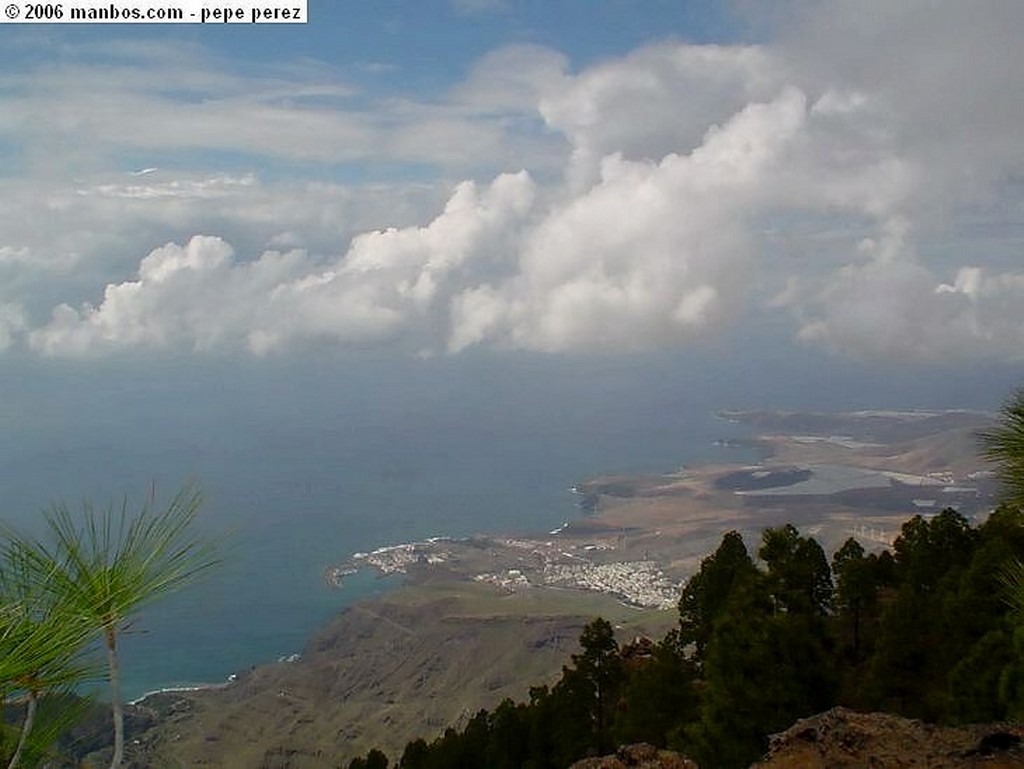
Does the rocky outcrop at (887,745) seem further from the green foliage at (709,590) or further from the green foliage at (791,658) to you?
the green foliage at (709,590)

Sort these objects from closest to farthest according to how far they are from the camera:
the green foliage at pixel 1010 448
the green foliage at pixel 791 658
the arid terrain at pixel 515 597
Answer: the green foliage at pixel 1010 448
the green foliage at pixel 791 658
the arid terrain at pixel 515 597

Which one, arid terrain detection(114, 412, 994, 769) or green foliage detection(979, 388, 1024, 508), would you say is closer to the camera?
green foliage detection(979, 388, 1024, 508)

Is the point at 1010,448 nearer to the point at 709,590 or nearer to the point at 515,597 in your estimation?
the point at 709,590

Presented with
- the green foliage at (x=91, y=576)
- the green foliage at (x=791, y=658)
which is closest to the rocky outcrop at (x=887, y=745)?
the green foliage at (x=791, y=658)

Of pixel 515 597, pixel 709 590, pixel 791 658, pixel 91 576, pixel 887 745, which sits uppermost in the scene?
pixel 91 576

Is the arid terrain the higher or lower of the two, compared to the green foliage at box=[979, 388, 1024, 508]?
lower

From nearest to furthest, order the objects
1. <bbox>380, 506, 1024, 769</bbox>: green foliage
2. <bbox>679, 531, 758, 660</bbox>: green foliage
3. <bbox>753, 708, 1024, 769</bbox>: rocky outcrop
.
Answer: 1. <bbox>753, 708, 1024, 769</bbox>: rocky outcrop
2. <bbox>380, 506, 1024, 769</bbox>: green foliage
3. <bbox>679, 531, 758, 660</bbox>: green foliage

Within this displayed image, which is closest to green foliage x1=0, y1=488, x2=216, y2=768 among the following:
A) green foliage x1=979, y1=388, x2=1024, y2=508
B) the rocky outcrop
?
the rocky outcrop

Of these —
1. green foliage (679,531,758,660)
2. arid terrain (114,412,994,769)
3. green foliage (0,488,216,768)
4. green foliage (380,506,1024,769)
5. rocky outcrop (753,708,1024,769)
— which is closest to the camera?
green foliage (0,488,216,768)

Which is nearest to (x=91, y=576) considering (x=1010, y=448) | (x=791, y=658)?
(x=1010, y=448)

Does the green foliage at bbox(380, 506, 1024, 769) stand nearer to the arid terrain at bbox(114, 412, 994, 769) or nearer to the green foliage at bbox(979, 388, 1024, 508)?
the green foliage at bbox(979, 388, 1024, 508)
